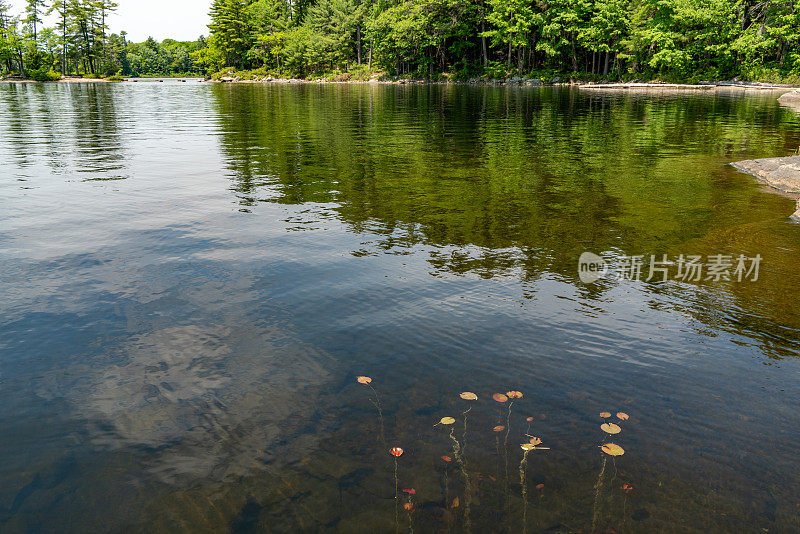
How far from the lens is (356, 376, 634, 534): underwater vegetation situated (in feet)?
10.6

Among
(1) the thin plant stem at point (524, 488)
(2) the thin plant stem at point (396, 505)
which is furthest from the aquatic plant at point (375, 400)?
(1) the thin plant stem at point (524, 488)

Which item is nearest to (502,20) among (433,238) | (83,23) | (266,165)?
(266,165)

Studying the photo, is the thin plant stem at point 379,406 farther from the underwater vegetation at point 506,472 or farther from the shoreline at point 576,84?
the shoreline at point 576,84

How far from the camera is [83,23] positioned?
113375 millimetres

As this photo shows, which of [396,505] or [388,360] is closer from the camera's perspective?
[396,505]

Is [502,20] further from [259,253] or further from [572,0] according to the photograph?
[259,253]

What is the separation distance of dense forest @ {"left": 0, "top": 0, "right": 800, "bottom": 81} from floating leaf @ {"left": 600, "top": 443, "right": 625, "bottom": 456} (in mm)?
69685

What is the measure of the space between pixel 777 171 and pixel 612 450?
542 inches

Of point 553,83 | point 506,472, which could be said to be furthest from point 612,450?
point 553,83

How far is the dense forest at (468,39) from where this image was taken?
59.8 m

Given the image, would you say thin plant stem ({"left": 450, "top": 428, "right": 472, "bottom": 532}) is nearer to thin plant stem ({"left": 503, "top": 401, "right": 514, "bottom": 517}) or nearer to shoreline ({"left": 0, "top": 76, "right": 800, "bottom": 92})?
thin plant stem ({"left": 503, "top": 401, "right": 514, "bottom": 517})

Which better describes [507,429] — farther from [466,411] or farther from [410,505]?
[410,505]

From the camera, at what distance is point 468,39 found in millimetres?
93125

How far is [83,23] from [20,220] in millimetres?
134058
